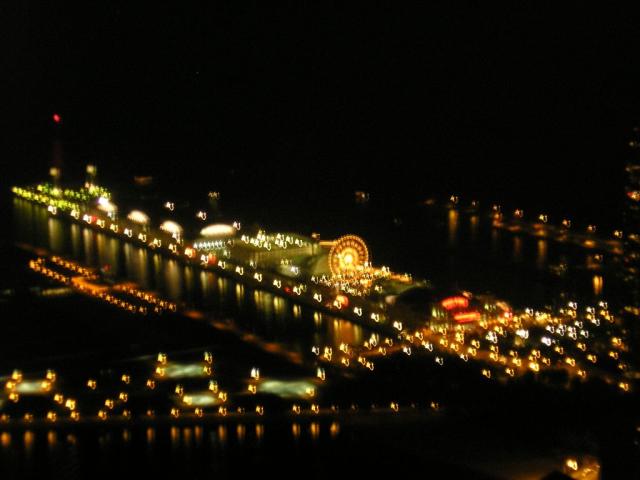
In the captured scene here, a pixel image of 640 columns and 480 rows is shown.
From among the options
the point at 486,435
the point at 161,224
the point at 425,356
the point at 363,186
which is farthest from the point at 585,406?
the point at 363,186

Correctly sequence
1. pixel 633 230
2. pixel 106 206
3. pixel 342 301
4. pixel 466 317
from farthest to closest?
pixel 106 206 → pixel 342 301 → pixel 466 317 → pixel 633 230

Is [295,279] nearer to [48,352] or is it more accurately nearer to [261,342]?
[261,342]

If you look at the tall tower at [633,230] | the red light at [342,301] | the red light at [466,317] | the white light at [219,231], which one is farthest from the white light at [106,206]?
the tall tower at [633,230]

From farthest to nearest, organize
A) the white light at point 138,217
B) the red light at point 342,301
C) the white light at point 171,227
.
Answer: the white light at point 138,217
the white light at point 171,227
the red light at point 342,301

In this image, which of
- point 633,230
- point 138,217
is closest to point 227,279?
point 138,217

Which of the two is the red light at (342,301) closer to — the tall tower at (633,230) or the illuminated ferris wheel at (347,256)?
the illuminated ferris wheel at (347,256)

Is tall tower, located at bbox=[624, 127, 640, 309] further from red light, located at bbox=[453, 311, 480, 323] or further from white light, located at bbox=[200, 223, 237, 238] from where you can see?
white light, located at bbox=[200, 223, 237, 238]

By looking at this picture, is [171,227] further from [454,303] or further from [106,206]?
[454,303]
